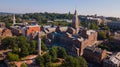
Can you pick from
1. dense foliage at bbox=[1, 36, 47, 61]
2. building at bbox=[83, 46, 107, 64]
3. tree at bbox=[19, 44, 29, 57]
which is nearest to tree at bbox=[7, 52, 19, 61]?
dense foliage at bbox=[1, 36, 47, 61]

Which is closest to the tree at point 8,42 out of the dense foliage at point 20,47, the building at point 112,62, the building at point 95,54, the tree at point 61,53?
the dense foliage at point 20,47

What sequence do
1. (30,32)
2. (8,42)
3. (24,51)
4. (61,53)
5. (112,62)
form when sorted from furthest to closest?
(30,32)
(8,42)
(24,51)
(61,53)
(112,62)

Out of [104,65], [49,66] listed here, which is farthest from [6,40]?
[104,65]

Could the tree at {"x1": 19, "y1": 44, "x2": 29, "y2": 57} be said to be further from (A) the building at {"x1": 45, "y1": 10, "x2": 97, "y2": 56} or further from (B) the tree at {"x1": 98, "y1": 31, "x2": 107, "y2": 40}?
(B) the tree at {"x1": 98, "y1": 31, "x2": 107, "y2": 40}

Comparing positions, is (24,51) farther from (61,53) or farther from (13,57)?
(61,53)

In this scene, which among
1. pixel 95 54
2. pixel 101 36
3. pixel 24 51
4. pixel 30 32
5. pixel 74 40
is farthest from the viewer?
pixel 30 32

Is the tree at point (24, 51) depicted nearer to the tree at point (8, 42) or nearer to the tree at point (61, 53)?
the tree at point (8, 42)

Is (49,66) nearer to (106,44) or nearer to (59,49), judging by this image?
(59,49)

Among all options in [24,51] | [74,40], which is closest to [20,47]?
[24,51]
